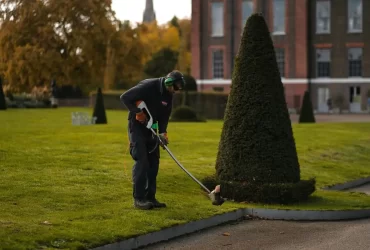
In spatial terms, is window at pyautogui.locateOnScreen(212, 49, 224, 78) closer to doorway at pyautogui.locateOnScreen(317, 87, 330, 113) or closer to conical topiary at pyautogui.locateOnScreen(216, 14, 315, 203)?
doorway at pyautogui.locateOnScreen(317, 87, 330, 113)

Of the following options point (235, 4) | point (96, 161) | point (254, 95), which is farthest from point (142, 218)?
point (235, 4)

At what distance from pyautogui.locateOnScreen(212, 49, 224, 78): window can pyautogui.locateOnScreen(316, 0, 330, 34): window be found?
8425 mm

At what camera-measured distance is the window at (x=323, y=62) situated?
6888cm

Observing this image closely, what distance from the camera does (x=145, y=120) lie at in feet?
37.6

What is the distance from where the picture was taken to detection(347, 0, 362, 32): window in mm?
68562

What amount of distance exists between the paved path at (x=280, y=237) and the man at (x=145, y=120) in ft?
3.71

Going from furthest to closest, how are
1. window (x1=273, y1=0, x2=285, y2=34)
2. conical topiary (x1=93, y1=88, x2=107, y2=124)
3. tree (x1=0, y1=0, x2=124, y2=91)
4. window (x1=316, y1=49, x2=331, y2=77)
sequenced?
window (x1=316, y1=49, x2=331, y2=77), window (x1=273, y1=0, x2=285, y2=34), tree (x1=0, y1=0, x2=124, y2=91), conical topiary (x1=93, y1=88, x2=107, y2=124)

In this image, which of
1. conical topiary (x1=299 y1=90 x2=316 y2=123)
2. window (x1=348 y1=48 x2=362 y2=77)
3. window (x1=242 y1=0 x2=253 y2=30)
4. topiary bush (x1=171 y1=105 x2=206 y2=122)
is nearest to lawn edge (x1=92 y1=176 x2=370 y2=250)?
topiary bush (x1=171 y1=105 x2=206 y2=122)

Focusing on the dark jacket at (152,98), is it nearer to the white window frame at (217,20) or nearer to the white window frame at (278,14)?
the white window frame at (278,14)

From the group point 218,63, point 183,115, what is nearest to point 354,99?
point 218,63

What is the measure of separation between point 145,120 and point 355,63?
5906 centimetres

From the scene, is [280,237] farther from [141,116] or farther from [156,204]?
[141,116]

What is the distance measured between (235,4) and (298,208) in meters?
58.2

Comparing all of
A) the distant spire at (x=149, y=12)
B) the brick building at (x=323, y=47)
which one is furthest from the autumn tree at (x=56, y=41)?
the distant spire at (x=149, y=12)
